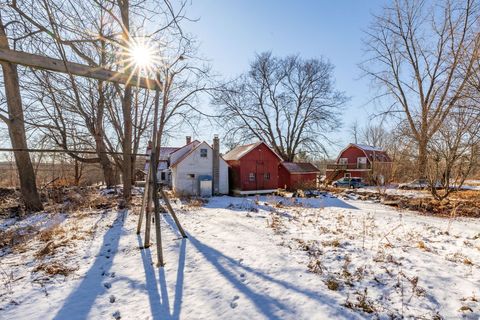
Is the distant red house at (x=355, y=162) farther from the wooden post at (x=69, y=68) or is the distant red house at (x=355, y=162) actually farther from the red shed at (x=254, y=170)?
the wooden post at (x=69, y=68)

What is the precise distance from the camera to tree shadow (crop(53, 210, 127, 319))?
9.53ft

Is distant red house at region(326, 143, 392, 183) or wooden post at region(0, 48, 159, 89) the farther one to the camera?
distant red house at region(326, 143, 392, 183)

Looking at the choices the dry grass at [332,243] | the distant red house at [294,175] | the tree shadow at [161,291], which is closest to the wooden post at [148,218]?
the tree shadow at [161,291]

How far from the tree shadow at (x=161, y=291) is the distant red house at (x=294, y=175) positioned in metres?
19.9

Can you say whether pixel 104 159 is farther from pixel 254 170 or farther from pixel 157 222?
pixel 157 222

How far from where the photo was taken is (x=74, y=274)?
3.89 metres

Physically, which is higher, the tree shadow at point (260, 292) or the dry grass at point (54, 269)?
the dry grass at point (54, 269)

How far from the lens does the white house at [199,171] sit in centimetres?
1862

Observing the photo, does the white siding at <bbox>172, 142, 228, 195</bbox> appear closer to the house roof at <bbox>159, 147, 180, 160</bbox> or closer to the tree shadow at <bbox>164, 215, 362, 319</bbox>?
the house roof at <bbox>159, 147, 180, 160</bbox>

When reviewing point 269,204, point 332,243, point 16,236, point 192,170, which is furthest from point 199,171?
point 332,243

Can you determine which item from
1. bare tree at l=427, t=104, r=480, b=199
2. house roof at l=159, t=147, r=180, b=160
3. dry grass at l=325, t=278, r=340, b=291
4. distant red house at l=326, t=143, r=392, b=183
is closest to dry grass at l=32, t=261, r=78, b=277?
dry grass at l=325, t=278, r=340, b=291

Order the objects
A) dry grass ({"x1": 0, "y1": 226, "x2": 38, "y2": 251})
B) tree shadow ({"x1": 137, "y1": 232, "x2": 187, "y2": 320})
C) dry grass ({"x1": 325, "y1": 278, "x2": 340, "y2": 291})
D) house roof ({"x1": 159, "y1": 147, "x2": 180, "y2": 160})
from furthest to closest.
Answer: house roof ({"x1": 159, "y1": 147, "x2": 180, "y2": 160})
dry grass ({"x1": 0, "y1": 226, "x2": 38, "y2": 251})
dry grass ({"x1": 325, "y1": 278, "x2": 340, "y2": 291})
tree shadow ({"x1": 137, "y1": 232, "x2": 187, "y2": 320})

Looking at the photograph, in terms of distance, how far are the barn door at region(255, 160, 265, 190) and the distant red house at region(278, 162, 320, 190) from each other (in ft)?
11.0

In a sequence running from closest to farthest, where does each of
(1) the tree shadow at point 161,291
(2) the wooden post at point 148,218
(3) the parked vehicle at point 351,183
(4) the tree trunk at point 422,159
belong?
(1) the tree shadow at point 161,291 → (2) the wooden post at point 148,218 → (4) the tree trunk at point 422,159 → (3) the parked vehicle at point 351,183
